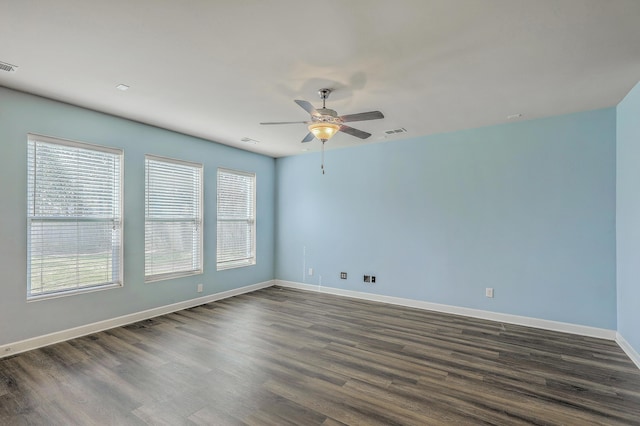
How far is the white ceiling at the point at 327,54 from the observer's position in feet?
6.56

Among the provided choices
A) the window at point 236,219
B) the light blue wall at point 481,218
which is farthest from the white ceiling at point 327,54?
the window at point 236,219

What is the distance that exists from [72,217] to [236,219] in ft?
8.51

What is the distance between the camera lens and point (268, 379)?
2.73 meters

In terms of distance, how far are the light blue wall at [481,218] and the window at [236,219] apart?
1.06m

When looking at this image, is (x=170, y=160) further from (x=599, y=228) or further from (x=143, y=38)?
(x=599, y=228)

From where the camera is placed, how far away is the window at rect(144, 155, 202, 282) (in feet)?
14.7

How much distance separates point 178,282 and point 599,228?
5768 mm

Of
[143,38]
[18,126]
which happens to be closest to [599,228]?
[143,38]

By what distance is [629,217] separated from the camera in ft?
10.7

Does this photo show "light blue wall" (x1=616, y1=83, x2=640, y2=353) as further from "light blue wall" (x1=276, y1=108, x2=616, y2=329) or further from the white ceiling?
the white ceiling

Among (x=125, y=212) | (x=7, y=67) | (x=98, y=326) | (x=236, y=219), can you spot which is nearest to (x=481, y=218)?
(x=236, y=219)

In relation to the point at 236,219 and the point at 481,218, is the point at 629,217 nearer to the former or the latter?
the point at 481,218

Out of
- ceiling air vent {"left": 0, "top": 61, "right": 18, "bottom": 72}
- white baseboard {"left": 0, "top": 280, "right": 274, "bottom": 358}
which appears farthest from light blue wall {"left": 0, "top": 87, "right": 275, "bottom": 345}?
ceiling air vent {"left": 0, "top": 61, "right": 18, "bottom": 72}

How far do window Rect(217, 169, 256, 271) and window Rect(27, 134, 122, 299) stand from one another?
5.61 ft
